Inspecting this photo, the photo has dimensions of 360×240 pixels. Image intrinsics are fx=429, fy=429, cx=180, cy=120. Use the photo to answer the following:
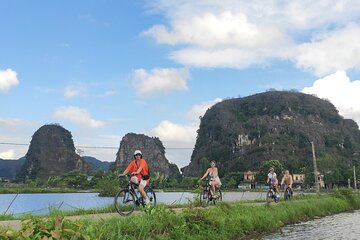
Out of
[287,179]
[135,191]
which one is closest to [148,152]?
[287,179]

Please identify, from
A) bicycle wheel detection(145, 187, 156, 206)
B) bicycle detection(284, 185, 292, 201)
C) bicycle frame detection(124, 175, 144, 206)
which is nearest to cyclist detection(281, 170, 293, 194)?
bicycle detection(284, 185, 292, 201)

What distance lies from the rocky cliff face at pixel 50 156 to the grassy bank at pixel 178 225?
163 m

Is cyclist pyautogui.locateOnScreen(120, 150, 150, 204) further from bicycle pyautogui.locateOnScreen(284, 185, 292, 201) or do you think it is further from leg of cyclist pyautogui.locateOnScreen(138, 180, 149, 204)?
bicycle pyautogui.locateOnScreen(284, 185, 292, 201)

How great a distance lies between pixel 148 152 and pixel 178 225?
18087 cm

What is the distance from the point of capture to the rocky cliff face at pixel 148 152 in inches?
7293

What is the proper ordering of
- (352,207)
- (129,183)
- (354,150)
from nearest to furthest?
(129,183) → (352,207) → (354,150)

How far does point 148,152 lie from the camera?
18975 centimetres

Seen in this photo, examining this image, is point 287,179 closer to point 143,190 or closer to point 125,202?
point 143,190

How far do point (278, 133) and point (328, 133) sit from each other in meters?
23.2

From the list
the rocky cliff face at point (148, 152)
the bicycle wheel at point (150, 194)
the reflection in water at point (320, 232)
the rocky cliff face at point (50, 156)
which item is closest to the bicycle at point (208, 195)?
the reflection in water at point (320, 232)

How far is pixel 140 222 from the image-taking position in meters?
8.67

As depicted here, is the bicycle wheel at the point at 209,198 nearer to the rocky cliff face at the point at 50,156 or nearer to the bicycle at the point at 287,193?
the bicycle at the point at 287,193

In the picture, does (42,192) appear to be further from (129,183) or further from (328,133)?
(328,133)

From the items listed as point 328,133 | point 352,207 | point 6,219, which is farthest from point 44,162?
point 6,219
